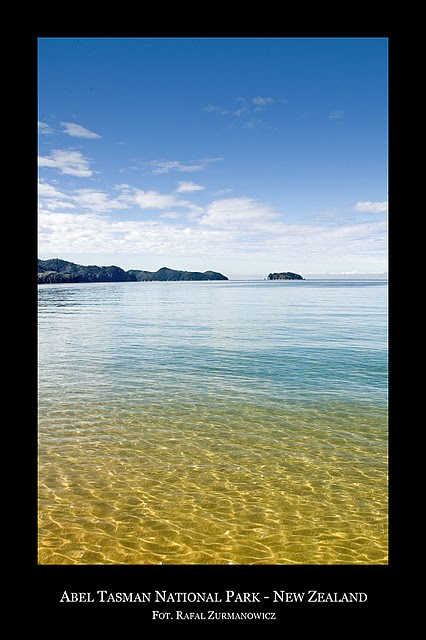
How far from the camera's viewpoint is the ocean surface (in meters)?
6.57

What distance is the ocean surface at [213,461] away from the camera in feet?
21.6

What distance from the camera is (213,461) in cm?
945

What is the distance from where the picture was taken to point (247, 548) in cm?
645

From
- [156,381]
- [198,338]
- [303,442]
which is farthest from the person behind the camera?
[198,338]
